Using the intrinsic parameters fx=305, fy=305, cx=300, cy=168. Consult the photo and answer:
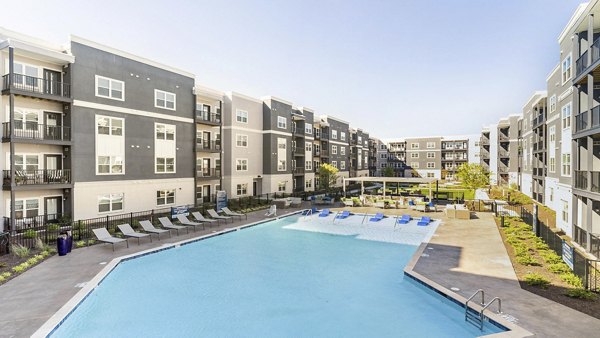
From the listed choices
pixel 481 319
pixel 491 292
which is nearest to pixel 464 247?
pixel 491 292

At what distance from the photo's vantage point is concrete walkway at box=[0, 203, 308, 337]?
Result: 8.48 meters

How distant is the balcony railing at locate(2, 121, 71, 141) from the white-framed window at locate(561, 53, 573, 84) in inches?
Answer: 1306

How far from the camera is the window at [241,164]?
35.2 meters

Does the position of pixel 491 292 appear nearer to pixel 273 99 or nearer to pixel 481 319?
pixel 481 319

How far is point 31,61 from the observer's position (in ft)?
64.5

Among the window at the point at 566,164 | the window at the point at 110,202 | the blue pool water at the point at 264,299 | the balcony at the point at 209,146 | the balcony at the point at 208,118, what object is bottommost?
Result: the blue pool water at the point at 264,299

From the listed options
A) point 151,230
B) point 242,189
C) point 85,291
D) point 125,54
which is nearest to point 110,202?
point 151,230

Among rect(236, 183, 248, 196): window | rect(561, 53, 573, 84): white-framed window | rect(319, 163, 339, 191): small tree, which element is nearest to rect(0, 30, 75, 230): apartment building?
rect(236, 183, 248, 196): window

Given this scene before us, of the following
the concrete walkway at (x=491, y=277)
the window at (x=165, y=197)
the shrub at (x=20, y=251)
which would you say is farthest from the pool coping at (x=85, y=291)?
the concrete walkway at (x=491, y=277)

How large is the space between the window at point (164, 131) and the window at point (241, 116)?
8.67m

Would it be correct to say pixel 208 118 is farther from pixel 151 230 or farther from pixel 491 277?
pixel 491 277

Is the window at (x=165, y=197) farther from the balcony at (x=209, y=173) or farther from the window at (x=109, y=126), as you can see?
the window at (x=109, y=126)

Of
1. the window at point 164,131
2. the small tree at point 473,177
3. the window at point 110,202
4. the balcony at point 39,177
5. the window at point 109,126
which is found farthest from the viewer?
the small tree at point 473,177

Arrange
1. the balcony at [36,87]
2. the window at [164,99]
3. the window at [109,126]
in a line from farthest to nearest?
the window at [164,99] → the window at [109,126] → the balcony at [36,87]
